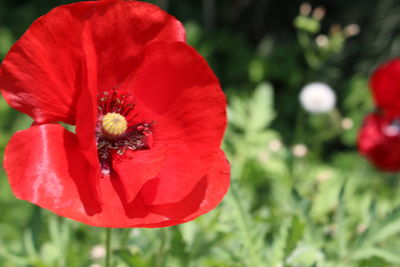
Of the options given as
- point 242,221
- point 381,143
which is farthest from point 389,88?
point 242,221

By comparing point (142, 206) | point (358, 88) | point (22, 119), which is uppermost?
point (142, 206)

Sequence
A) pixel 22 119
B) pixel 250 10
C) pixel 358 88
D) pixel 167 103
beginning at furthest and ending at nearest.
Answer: pixel 250 10, pixel 358 88, pixel 22 119, pixel 167 103

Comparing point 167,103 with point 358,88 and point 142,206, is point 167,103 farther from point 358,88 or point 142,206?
point 358,88

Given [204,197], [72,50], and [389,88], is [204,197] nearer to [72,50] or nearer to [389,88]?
[72,50]

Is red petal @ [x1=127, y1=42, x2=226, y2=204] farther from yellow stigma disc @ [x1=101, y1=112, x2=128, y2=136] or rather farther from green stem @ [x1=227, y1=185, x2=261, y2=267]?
green stem @ [x1=227, y1=185, x2=261, y2=267]

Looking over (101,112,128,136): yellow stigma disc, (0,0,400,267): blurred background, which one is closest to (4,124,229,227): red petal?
(101,112,128,136): yellow stigma disc

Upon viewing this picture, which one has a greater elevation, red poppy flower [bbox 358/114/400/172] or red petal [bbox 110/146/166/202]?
red petal [bbox 110/146/166/202]

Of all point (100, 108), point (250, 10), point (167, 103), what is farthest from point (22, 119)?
point (250, 10)
